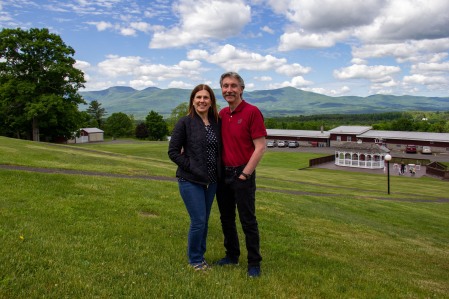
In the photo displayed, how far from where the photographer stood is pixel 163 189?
13.2m

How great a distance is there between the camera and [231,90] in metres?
5.14

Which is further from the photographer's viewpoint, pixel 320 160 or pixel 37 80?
pixel 320 160

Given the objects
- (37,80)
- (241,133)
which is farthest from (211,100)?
(37,80)

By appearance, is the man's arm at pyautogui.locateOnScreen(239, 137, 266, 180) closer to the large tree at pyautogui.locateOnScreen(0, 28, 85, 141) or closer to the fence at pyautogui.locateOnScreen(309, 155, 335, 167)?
the large tree at pyautogui.locateOnScreen(0, 28, 85, 141)

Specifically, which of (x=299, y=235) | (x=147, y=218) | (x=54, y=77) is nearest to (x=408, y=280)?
(x=299, y=235)

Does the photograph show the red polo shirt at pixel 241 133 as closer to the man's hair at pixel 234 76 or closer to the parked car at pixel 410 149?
the man's hair at pixel 234 76

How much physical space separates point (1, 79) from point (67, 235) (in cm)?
4034

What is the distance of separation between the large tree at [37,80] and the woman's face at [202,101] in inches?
1489

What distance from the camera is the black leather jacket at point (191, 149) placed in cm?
502

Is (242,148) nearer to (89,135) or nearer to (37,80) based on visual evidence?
(37,80)

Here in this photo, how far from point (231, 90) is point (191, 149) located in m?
1.03

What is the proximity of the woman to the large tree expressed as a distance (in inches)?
1488

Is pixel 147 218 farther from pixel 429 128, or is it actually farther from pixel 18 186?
pixel 429 128

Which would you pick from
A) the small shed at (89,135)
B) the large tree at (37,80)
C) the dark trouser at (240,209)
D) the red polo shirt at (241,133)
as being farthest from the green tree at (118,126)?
the red polo shirt at (241,133)
